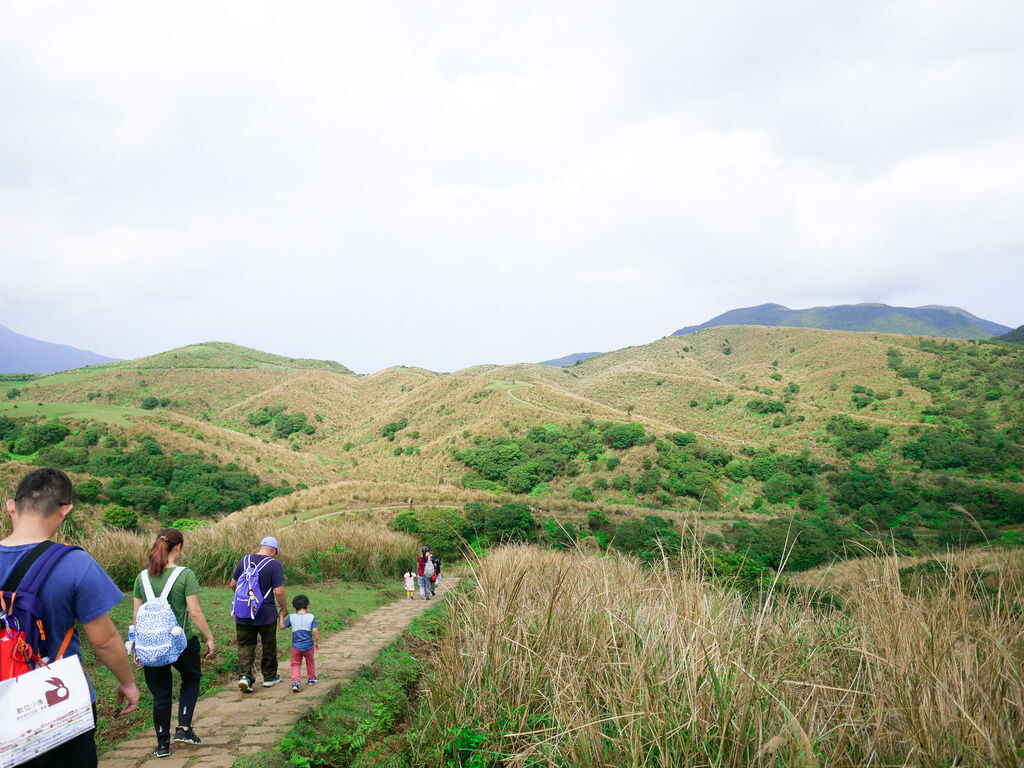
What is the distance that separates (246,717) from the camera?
13.4ft

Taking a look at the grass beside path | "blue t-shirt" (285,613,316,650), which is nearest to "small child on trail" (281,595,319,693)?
"blue t-shirt" (285,613,316,650)

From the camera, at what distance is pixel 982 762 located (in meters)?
1.56

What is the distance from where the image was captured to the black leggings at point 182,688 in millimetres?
3357

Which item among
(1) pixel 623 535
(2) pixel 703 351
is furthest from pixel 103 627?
(2) pixel 703 351

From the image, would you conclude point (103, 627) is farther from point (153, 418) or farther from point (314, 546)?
point (153, 418)

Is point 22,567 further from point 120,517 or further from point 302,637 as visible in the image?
point 120,517

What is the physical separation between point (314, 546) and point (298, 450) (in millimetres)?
49630

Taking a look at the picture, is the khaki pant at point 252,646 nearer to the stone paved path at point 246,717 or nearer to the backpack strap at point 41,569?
the stone paved path at point 246,717

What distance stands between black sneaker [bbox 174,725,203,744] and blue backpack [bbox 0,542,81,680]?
198cm

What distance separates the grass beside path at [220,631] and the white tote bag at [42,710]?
2346 mm

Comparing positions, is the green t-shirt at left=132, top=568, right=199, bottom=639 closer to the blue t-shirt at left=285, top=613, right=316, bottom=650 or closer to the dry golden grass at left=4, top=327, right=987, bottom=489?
the blue t-shirt at left=285, top=613, right=316, bottom=650

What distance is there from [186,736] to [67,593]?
2.22 meters

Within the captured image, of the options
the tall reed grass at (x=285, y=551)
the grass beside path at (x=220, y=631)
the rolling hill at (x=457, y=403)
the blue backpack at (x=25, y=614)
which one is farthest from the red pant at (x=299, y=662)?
the rolling hill at (x=457, y=403)

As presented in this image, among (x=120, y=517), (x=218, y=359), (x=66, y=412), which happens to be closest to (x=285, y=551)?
(x=120, y=517)
